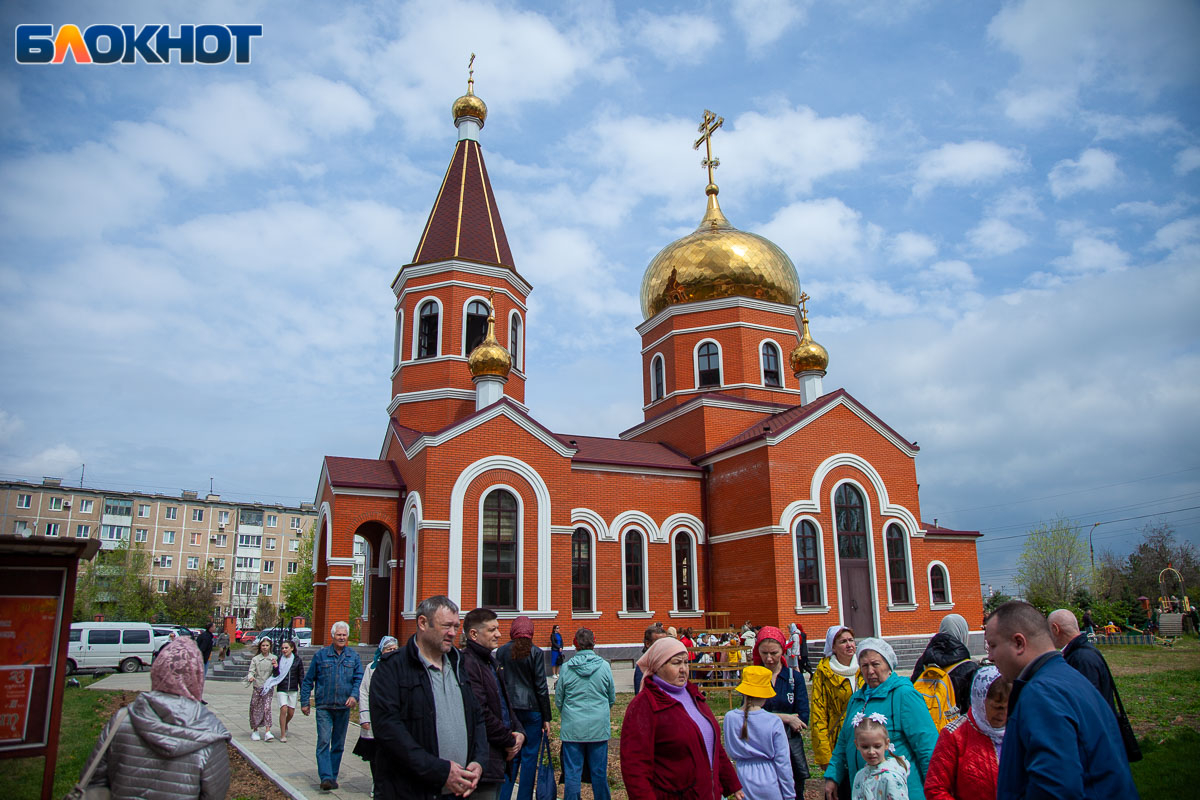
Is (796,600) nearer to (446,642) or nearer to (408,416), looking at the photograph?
(408,416)

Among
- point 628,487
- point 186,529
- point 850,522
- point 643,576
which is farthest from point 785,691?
point 186,529

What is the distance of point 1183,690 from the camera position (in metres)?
12.5

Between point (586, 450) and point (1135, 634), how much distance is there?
20.1m

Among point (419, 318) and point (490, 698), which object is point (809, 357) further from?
point (490, 698)

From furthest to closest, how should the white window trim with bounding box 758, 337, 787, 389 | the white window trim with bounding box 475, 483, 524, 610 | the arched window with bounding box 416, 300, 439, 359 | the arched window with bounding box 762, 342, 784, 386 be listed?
the arched window with bounding box 762, 342, 784, 386, the white window trim with bounding box 758, 337, 787, 389, the arched window with bounding box 416, 300, 439, 359, the white window trim with bounding box 475, 483, 524, 610

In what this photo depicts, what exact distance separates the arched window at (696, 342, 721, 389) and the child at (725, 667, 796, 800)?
61.9 feet

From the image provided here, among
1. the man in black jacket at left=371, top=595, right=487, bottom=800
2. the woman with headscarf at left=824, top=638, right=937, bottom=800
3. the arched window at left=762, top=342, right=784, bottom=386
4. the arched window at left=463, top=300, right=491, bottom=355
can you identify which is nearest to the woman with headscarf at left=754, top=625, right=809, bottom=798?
the woman with headscarf at left=824, top=638, right=937, bottom=800

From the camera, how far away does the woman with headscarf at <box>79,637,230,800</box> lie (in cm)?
343

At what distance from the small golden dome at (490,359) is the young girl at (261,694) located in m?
9.25

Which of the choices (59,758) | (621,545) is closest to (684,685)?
(59,758)

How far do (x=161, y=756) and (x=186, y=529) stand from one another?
56936 mm

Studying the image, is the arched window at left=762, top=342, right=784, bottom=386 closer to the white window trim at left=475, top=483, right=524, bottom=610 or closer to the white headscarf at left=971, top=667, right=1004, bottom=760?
the white window trim at left=475, top=483, right=524, bottom=610

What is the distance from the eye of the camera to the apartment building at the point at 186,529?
4912cm

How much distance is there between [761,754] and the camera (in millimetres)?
4531
